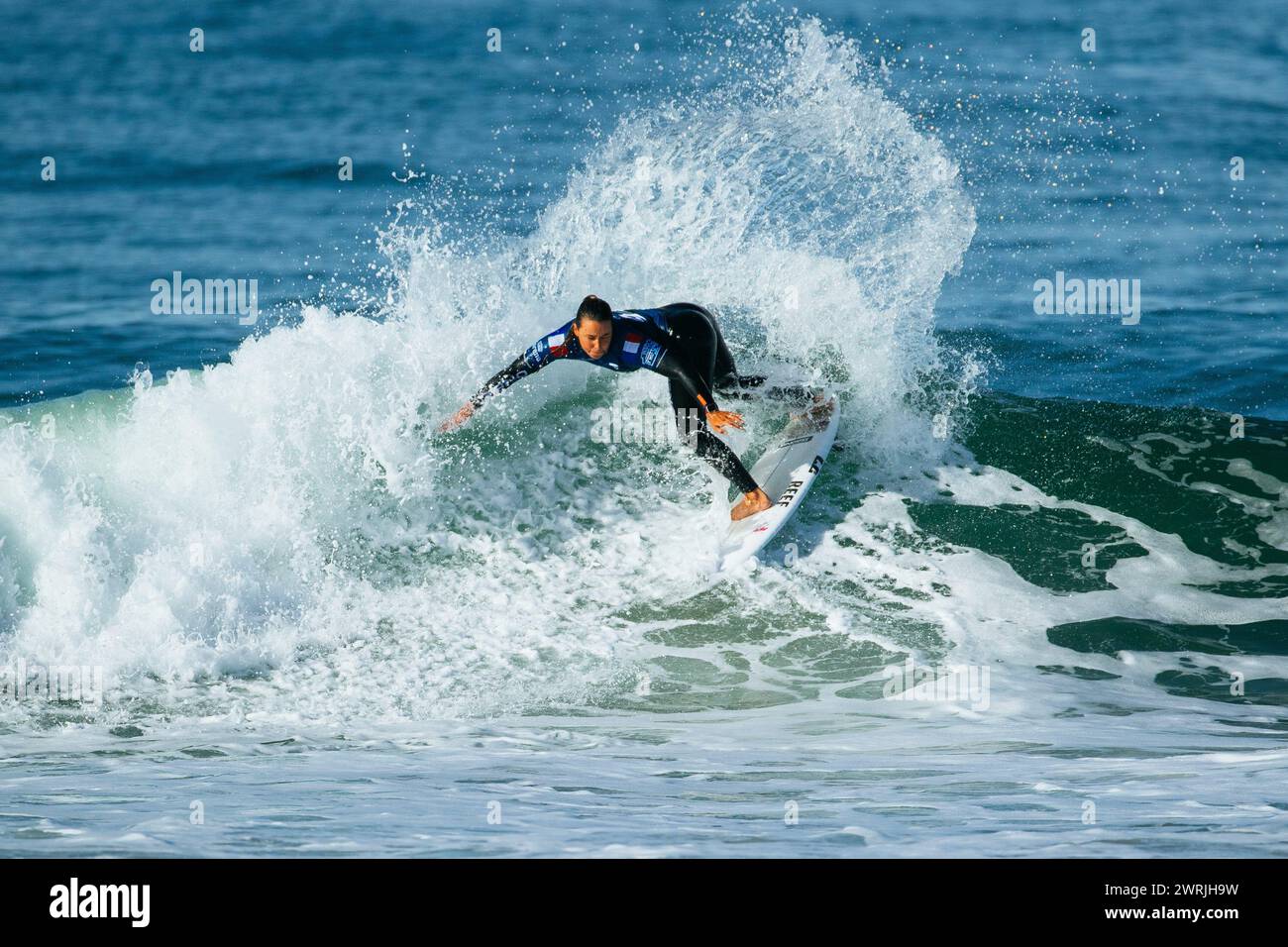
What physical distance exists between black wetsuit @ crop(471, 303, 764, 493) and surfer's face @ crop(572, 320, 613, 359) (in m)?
0.19

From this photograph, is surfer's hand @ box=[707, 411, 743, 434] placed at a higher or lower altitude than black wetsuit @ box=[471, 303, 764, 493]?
lower

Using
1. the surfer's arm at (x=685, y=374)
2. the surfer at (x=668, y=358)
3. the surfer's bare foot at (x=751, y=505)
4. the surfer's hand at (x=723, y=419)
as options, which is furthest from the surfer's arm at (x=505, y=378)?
the surfer's bare foot at (x=751, y=505)

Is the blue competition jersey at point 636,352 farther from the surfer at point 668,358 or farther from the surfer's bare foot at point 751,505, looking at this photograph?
the surfer's bare foot at point 751,505

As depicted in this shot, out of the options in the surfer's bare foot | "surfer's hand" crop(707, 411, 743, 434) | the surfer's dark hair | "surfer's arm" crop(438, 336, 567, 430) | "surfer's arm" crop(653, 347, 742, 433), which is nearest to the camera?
the surfer's dark hair

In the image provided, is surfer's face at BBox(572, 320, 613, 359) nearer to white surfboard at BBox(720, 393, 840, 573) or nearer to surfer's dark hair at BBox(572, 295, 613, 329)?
surfer's dark hair at BBox(572, 295, 613, 329)

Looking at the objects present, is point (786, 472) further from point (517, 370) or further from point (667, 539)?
point (517, 370)

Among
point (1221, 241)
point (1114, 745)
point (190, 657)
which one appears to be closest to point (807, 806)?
point (1114, 745)

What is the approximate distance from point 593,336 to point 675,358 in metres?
0.69

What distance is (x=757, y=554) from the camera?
9070 millimetres

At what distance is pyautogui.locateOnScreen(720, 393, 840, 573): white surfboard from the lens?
8.85 m

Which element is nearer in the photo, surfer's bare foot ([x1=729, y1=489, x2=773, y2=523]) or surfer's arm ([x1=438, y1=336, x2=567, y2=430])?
surfer's arm ([x1=438, y1=336, x2=567, y2=430])

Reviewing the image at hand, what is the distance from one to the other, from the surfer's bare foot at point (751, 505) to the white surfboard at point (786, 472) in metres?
0.05

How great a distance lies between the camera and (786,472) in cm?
939

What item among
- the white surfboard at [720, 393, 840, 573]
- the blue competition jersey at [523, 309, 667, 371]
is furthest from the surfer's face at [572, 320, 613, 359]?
the white surfboard at [720, 393, 840, 573]
